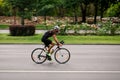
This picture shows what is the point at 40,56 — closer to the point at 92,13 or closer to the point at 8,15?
the point at 8,15

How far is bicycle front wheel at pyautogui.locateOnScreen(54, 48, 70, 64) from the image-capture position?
48.7 ft

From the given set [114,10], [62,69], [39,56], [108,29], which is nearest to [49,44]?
[39,56]

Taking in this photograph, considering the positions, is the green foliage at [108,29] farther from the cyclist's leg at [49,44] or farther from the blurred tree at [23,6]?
the cyclist's leg at [49,44]

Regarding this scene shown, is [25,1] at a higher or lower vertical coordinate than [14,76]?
higher

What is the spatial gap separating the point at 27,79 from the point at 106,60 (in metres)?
5.55

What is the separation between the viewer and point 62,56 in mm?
14898

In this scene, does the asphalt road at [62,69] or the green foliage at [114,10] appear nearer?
the asphalt road at [62,69]

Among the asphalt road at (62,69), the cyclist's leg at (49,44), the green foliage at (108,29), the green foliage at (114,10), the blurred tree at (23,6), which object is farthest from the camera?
the green foliage at (114,10)

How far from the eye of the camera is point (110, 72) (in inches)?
480

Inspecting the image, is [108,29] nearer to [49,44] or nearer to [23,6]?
[23,6]

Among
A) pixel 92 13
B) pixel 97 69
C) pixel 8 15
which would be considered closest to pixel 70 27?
pixel 97 69

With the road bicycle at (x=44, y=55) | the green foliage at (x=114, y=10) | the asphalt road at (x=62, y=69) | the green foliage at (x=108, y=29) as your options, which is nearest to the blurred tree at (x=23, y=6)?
the green foliage at (x=108, y=29)

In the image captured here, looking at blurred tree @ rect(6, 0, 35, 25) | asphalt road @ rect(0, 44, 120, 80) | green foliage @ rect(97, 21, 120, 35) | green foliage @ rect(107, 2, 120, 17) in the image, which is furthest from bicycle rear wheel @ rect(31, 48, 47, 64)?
green foliage @ rect(107, 2, 120, 17)

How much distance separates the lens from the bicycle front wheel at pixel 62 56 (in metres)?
14.8
